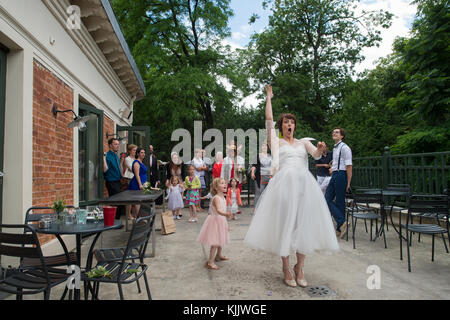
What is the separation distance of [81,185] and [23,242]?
4.40 meters

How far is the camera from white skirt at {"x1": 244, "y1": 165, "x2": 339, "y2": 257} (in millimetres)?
3280

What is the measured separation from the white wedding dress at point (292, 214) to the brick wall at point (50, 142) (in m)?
2.96

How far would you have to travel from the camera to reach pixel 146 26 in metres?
16.5

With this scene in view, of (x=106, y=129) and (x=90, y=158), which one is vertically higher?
(x=106, y=129)

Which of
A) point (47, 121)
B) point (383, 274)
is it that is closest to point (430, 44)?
point (383, 274)

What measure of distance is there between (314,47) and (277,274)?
2396cm

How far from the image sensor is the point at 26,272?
2.58 m

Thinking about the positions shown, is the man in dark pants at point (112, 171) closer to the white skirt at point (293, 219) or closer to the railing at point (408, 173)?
the white skirt at point (293, 219)

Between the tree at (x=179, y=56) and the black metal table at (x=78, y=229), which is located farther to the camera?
the tree at (x=179, y=56)

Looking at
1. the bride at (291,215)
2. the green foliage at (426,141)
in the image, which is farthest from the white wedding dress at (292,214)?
the green foliage at (426,141)

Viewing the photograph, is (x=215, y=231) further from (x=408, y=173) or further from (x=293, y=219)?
(x=408, y=173)

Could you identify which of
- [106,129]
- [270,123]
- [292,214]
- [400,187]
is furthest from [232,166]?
[292,214]

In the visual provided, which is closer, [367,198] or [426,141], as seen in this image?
[367,198]

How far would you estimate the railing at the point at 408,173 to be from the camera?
19.8 ft
